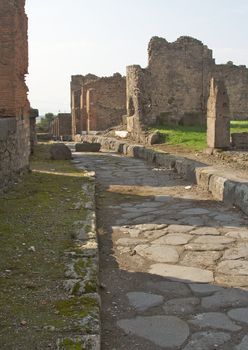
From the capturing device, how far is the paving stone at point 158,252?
488cm

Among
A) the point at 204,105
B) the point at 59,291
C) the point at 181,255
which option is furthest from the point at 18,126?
the point at 204,105

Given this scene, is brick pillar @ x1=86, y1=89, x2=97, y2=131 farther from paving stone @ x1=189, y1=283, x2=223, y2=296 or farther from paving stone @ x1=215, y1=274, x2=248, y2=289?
paving stone @ x1=189, y1=283, x2=223, y2=296

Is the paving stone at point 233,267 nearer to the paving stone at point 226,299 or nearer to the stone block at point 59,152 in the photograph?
the paving stone at point 226,299

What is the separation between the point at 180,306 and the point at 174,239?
1.88m

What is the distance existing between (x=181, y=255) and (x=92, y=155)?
11234 millimetres

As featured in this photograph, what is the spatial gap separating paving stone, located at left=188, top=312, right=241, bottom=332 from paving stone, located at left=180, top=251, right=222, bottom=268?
3.77 ft

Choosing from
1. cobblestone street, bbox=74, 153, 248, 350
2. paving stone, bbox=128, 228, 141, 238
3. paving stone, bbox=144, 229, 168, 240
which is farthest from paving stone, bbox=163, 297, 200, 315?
paving stone, bbox=128, 228, 141, 238

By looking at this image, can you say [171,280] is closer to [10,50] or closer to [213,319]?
[213,319]

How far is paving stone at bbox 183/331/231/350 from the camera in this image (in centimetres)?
300

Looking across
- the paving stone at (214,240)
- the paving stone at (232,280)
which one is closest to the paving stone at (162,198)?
the paving stone at (214,240)

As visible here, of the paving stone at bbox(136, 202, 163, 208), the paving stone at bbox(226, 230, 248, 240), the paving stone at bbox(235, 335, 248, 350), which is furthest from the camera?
the paving stone at bbox(136, 202, 163, 208)

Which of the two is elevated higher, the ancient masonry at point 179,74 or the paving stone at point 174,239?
the ancient masonry at point 179,74

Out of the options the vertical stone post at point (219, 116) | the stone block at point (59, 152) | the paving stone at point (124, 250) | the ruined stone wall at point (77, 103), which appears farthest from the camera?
the ruined stone wall at point (77, 103)

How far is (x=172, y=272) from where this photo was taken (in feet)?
14.7
